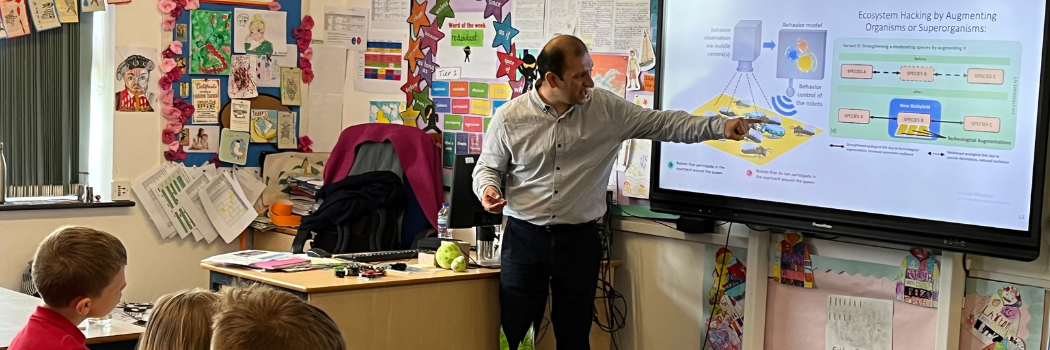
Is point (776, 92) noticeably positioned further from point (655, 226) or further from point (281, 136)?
point (281, 136)

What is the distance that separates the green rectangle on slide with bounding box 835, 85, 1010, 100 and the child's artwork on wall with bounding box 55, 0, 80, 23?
A: 3368 mm

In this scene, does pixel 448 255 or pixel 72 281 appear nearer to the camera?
pixel 72 281

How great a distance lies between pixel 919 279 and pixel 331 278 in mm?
1932

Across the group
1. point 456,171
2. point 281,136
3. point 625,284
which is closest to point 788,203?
point 625,284

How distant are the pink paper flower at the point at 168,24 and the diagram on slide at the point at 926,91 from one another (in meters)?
3.09

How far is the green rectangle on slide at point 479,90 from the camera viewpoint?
4836mm

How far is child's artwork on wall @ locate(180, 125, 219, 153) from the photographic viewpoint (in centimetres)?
514

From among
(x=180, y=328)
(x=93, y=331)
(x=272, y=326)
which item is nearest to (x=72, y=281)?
Answer: (x=93, y=331)

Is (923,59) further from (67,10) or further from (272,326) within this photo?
(67,10)

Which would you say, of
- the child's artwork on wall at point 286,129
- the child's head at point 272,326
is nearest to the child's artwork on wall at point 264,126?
the child's artwork on wall at point 286,129

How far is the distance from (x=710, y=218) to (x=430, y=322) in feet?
3.48

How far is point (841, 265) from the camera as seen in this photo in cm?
363

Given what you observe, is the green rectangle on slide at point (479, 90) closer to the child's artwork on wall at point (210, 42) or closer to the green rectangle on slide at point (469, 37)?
the green rectangle on slide at point (469, 37)

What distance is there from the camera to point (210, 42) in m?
5.16
